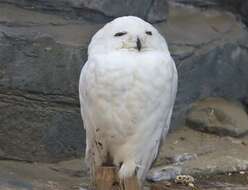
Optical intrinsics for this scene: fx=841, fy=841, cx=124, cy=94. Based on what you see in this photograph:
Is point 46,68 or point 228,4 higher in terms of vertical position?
point 228,4

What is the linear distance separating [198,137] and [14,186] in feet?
6.66

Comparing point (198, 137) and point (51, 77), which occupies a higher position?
point (51, 77)

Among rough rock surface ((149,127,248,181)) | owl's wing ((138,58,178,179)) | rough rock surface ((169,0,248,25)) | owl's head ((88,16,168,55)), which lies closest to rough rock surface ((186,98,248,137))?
rough rock surface ((149,127,248,181))

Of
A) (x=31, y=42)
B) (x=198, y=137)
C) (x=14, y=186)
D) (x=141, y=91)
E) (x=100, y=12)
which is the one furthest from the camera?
(x=198, y=137)

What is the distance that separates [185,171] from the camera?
236 inches

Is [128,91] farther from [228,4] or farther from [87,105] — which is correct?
[228,4]

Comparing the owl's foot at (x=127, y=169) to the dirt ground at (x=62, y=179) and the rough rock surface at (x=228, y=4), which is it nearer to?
the dirt ground at (x=62, y=179)

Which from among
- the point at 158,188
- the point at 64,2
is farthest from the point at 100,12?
the point at 158,188

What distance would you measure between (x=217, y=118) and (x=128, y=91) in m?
2.75

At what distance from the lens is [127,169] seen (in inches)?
178

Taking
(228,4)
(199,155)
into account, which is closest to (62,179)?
(199,155)

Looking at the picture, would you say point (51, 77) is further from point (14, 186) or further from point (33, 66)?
point (14, 186)

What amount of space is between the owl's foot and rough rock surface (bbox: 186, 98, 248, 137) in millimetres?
2379

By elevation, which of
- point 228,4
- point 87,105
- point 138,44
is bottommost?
point 228,4
